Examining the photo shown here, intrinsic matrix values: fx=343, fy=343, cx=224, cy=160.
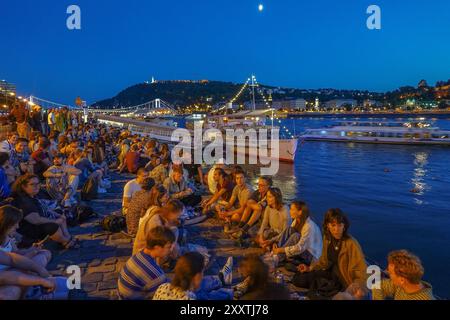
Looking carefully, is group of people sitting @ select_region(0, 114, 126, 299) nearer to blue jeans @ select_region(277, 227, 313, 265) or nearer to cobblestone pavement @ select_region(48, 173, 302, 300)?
cobblestone pavement @ select_region(48, 173, 302, 300)

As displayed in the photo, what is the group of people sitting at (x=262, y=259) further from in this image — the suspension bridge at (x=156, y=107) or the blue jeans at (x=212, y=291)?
the suspension bridge at (x=156, y=107)

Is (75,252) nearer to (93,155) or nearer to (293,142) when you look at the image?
(93,155)

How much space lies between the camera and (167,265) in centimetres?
474

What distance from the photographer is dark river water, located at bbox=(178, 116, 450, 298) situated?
9789mm

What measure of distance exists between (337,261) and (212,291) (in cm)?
154

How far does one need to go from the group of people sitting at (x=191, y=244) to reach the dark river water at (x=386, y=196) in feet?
13.7

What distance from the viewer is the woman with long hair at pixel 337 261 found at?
382 centimetres

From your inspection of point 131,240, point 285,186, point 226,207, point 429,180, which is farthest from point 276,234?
point 429,180

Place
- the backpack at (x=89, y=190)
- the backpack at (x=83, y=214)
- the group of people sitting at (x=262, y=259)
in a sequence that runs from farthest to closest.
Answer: the backpack at (x=89, y=190) → the backpack at (x=83, y=214) → the group of people sitting at (x=262, y=259)

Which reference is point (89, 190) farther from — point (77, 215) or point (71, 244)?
point (71, 244)

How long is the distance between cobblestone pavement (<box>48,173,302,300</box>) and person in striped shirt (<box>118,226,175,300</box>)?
0.75 metres

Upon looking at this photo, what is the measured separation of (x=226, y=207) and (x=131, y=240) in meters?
2.08

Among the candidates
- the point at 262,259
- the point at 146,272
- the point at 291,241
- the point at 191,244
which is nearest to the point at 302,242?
the point at 291,241

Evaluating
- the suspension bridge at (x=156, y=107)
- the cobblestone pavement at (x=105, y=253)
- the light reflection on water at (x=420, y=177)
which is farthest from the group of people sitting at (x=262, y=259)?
the suspension bridge at (x=156, y=107)
